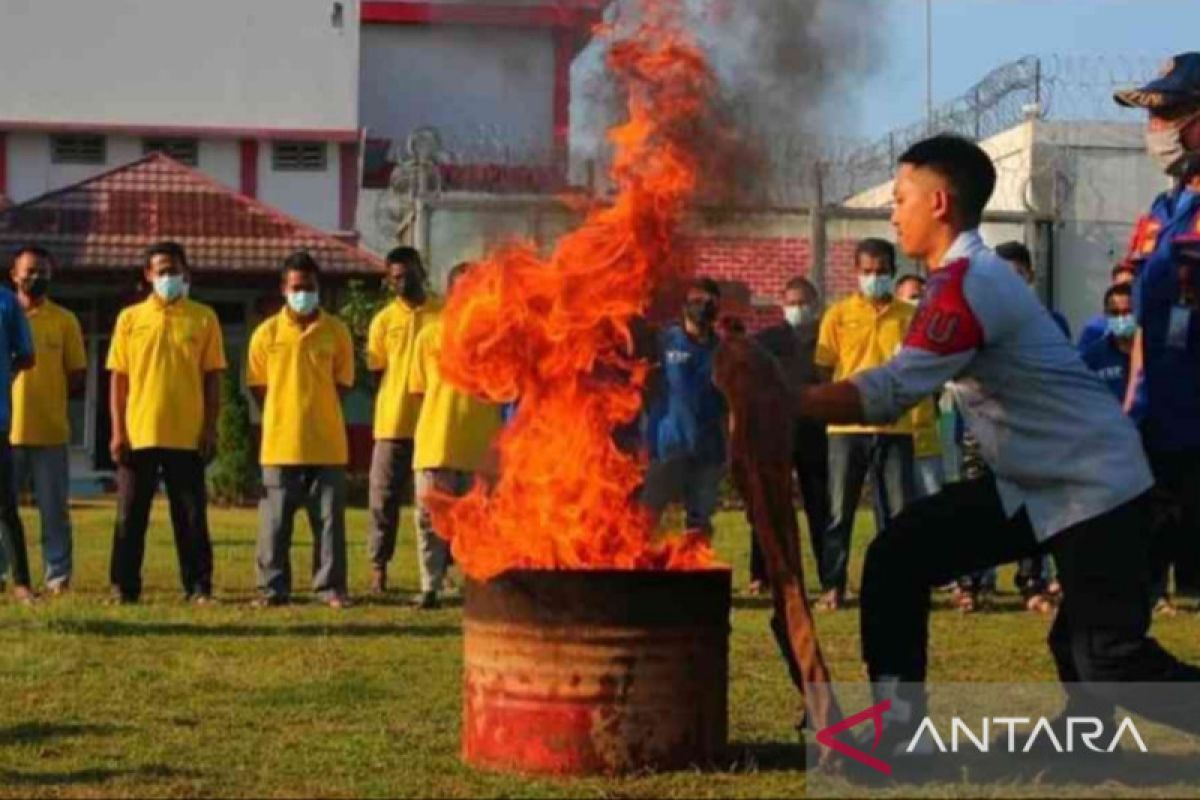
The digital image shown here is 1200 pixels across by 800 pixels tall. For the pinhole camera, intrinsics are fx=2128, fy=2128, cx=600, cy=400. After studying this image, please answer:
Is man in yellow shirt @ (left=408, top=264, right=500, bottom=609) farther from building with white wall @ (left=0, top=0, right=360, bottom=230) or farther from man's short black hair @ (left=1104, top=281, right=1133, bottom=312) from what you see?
building with white wall @ (left=0, top=0, right=360, bottom=230)

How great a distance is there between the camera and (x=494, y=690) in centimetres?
671

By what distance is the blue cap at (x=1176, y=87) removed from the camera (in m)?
7.68

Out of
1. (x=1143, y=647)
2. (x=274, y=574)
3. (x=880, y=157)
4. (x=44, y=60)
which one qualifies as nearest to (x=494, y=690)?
(x=1143, y=647)

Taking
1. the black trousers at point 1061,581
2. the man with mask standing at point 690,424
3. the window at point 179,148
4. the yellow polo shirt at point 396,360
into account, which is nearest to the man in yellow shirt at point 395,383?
the yellow polo shirt at point 396,360

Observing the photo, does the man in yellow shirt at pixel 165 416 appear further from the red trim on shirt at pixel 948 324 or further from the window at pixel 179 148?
the window at pixel 179 148

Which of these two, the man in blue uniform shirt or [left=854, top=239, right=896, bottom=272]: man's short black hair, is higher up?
[left=854, top=239, right=896, bottom=272]: man's short black hair

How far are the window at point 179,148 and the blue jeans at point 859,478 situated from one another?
91.3ft

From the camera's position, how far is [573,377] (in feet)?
23.0

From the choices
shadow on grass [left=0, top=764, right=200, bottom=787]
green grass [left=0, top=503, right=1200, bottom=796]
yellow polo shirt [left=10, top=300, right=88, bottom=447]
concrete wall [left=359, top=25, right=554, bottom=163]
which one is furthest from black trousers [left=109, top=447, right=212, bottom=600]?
shadow on grass [left=0, top=764, right=200, bottom=787]

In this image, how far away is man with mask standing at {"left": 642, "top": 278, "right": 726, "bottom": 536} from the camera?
12.9 meters

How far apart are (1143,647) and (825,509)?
295 inches

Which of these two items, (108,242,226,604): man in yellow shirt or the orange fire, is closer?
the orange fire

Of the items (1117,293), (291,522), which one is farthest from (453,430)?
(1117,293)

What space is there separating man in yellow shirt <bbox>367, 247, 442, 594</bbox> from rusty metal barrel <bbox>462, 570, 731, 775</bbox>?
658 centimetres
